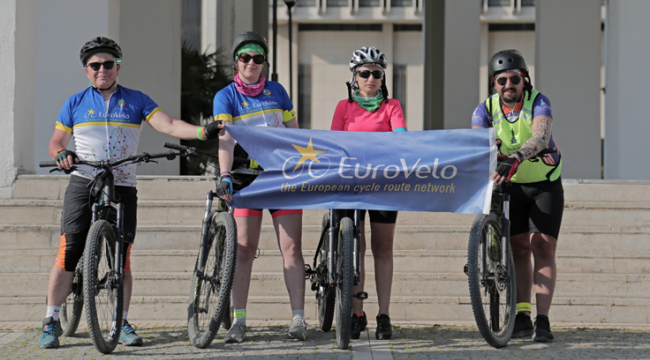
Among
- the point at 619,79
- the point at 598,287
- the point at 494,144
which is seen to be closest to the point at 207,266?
the point at 494,144

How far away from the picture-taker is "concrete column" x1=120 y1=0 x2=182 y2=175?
10.9m

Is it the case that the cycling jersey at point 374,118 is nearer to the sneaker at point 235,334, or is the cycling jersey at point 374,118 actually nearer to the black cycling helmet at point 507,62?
the black cycling helmet at point 507,62

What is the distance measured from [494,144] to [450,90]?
31.3ft

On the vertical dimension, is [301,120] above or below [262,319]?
above

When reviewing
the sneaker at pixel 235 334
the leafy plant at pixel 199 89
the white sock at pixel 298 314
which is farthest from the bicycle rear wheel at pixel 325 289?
the leafy plant at pixel 199 89

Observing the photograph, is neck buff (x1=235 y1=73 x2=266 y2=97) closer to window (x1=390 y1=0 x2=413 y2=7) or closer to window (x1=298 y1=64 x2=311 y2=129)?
window (x1=298 y1=64 x2=311 y2=129)

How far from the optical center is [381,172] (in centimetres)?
505

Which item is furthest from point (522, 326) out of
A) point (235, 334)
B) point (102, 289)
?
point (102, 289)

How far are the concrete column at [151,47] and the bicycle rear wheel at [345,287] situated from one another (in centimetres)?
657

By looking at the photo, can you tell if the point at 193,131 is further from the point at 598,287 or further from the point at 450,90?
the point at 450,90

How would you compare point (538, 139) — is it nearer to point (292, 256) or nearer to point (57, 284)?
point (292, 256)

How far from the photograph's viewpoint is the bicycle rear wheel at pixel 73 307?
5.12 metres

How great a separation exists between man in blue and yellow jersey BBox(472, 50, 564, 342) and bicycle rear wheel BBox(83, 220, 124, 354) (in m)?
2.81

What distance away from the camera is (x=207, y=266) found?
4.89 m
